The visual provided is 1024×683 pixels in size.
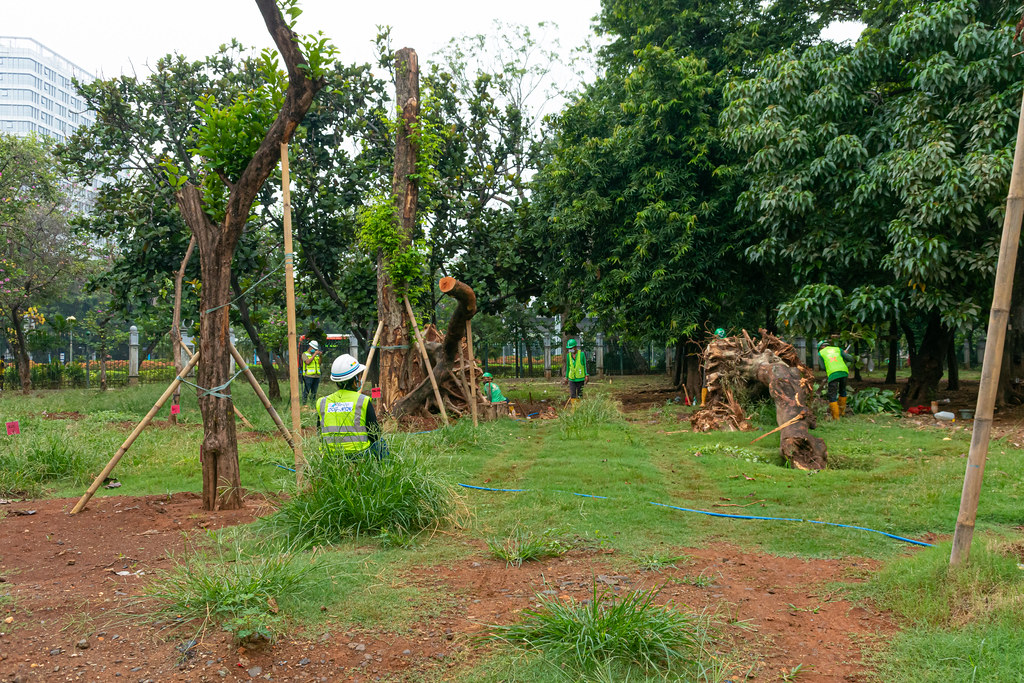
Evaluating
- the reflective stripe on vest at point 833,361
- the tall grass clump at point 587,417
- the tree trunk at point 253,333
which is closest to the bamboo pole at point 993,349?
the tall grass clump at point 587,417

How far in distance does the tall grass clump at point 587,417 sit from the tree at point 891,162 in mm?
3942

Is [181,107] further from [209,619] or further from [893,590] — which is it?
[893,590]

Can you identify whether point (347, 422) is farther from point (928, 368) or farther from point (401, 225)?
point (928, 368)

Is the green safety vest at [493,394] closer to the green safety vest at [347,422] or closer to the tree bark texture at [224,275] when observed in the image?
the tree bark texture at [224,275]

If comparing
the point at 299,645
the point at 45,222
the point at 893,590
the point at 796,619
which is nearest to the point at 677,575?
the point at 796,619

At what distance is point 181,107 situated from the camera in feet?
54.2

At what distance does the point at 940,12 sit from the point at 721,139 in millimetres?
4275

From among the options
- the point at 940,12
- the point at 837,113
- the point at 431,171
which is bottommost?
the point at 431,171

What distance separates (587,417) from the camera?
1198cm

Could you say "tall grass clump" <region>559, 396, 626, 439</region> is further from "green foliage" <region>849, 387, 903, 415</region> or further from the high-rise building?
the high-rise building

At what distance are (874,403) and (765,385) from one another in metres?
2.93

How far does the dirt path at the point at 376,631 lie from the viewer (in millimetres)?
3592

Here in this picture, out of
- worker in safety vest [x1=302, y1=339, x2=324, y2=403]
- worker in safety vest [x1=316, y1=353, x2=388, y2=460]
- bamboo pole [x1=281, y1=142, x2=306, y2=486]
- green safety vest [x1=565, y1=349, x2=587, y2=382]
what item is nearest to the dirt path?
bamboo pole [x1=281, y1=142, x2=306, y2=486]

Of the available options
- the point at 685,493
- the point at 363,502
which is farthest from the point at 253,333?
the point at 363,502
